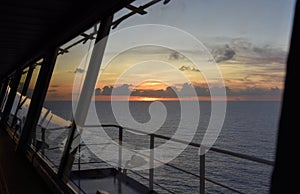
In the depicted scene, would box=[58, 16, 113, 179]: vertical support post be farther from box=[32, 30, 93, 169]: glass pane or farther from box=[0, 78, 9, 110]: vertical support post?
box=[0, 78, 9, 110]: vertical support post

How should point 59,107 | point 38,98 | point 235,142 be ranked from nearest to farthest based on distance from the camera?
point 235,142 → point 59,107 → point 38,98

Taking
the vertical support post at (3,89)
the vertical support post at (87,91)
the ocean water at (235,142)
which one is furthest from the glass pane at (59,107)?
the vertical support post at (3,89)

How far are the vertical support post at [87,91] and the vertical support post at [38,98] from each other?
1.33 meters

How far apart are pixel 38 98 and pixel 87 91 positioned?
169 cm

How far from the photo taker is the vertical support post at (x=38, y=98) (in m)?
3.63

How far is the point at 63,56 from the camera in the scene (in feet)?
10.8

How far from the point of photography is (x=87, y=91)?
2.34m

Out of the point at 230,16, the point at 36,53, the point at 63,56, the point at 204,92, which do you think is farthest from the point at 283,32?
the point at 36,53

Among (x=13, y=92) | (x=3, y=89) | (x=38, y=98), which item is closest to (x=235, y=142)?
(x=38, y=98)

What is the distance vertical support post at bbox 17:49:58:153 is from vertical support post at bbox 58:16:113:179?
52.4 inches

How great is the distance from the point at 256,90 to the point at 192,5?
39.5 inches

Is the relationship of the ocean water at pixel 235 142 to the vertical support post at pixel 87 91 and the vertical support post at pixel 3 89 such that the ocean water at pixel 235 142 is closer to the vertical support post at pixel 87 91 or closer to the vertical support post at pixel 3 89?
the vertical support post at pixel 87 91

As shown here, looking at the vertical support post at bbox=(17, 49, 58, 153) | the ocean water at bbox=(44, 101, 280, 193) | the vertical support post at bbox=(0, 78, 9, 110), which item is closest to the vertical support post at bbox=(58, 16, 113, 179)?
the ocean water at bbox=(44, 101, 280, 193)

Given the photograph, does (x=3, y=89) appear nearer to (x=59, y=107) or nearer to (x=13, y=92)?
(x=13, y=92)
